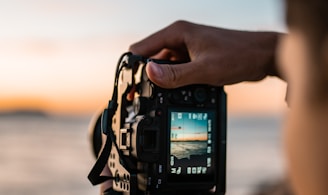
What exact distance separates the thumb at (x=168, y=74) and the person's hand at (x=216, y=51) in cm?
2

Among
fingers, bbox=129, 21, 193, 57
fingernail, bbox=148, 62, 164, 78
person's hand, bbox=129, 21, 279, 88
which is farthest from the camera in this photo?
fingers, bbox=129, 21, 193, 57

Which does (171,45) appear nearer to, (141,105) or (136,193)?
(141,105)

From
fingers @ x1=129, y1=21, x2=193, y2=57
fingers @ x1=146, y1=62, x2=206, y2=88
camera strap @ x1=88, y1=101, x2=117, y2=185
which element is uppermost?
fingers @ x1=129, y1=21, x2=193, y2=57

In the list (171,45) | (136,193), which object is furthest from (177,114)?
(171,45)

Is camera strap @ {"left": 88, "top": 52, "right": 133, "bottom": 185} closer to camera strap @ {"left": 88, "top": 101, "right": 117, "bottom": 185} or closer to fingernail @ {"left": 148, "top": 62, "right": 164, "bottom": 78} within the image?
camera strap @ {"left": 88, "top": 101, "right": 117, "bottom": 185}

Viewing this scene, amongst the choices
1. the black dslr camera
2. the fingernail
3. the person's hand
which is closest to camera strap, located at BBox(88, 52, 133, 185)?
the black dslr camera

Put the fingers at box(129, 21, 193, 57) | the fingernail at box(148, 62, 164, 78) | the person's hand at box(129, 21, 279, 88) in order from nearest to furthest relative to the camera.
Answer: the fingernail at box(148, 62, 164, 78)
the person's hand at box(129, 21, 279, 88)
the fingers at box(129, 21, 193, 57)

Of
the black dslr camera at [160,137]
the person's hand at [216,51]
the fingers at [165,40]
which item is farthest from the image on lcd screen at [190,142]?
the fingers at [165,40]

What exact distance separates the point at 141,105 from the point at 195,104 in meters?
0.16

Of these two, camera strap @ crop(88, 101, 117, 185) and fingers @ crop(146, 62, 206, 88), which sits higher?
fingers @ crop(146, 62, 206, 88)

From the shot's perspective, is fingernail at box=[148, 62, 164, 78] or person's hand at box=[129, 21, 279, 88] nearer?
fingernail at box=[148, 62, 164, 78]

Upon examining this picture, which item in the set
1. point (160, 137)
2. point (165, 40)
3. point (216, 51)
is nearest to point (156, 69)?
point (160, 137)

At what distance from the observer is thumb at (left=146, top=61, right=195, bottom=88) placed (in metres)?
2.00

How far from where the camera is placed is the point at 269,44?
2.29m
